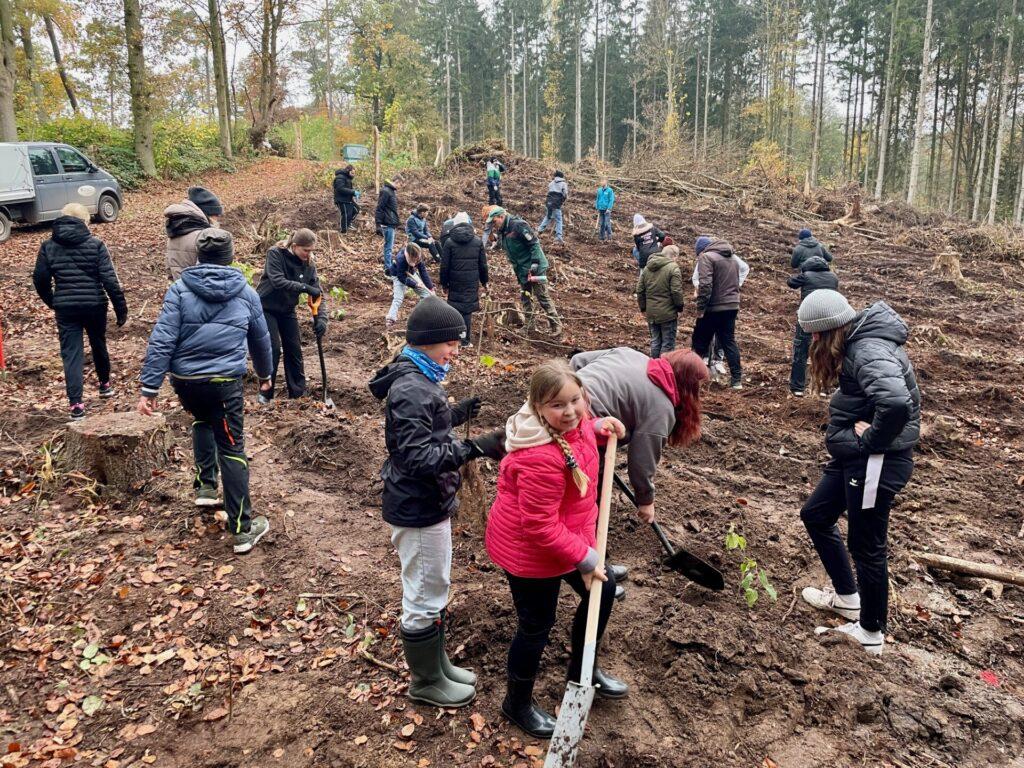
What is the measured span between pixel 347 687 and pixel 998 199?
41.0m

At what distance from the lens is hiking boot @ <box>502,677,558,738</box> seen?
290 centimetres

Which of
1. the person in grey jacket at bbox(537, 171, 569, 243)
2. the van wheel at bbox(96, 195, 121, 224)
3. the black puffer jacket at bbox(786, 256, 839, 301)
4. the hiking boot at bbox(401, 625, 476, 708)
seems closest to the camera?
the hiking boot at bbox(401, 625, 476, 708)

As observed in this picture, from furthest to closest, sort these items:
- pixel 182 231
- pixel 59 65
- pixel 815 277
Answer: pixel 59 65, pixel 815 277, pixel 182 231

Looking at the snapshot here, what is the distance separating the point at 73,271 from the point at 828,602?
22.3ft

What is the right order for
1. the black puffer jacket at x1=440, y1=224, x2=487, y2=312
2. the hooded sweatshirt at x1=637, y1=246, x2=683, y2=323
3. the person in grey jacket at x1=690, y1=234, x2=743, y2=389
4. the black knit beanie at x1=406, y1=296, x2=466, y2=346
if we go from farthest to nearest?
1. the black puffer jacket at x1=440, y1=224, x2=487, y2=312
2. the hooded sweatshirt at x1=637, y1=246, x2=683, y2=323
3. the person in grey jacket at x1=690, y1=234, x2=743, y2=389
4. the black knit beanie at x1=406, y1=296, x2=466, y2=346

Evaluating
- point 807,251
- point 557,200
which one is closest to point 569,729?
point 807,251

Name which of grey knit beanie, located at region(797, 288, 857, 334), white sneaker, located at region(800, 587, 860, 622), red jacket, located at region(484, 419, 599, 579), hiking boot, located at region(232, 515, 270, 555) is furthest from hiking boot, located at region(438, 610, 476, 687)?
grey knit beanie, located at region(797, 288, 857, 334)

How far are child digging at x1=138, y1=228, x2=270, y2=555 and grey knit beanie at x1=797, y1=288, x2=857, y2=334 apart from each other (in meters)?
3.58

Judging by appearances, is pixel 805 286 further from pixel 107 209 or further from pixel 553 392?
pixel 107 209

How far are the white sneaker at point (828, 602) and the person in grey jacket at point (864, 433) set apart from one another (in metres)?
0.12

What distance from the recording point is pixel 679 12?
44.5m

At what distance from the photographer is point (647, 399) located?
3.29 meters

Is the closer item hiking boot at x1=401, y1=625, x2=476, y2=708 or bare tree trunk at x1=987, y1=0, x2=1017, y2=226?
hiking boot at x1=401, y1=625, x2=476, y2=708

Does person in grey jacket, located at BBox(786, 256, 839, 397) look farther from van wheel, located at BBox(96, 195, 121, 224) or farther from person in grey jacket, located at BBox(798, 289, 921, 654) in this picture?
van wheel, located at BBox(96, 195, 121, 224)
